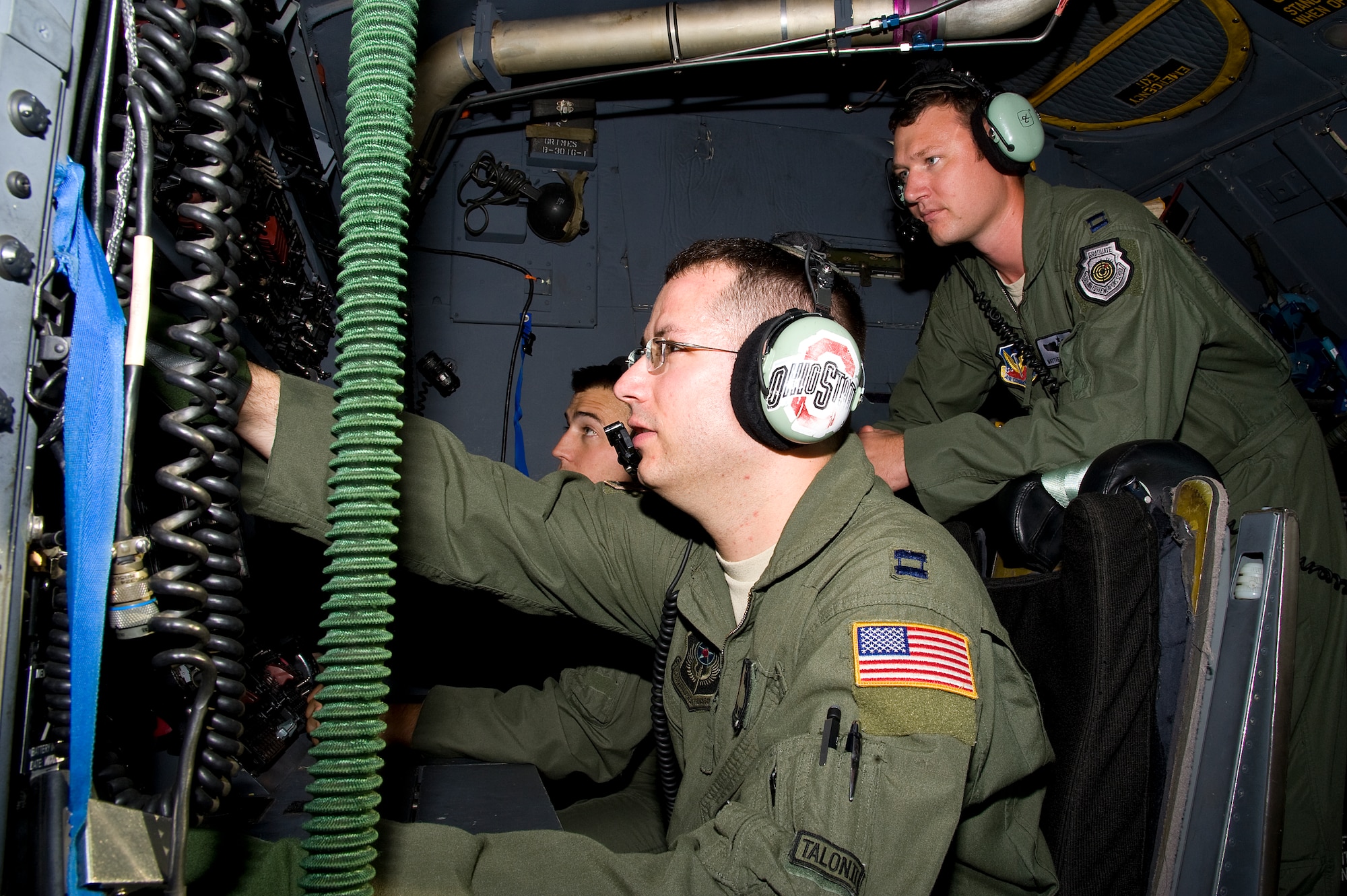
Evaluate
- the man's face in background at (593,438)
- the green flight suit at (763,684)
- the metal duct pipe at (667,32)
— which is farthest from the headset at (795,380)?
the metal duct pipe at (667,32)

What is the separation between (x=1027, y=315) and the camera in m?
2.37

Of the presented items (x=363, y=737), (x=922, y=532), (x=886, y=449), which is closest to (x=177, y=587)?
(x=363, y=737)

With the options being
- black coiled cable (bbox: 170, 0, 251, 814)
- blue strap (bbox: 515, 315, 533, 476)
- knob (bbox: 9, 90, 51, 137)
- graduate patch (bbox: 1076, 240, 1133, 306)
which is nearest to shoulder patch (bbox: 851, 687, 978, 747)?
black coiled cable (bbox: 170, 0, 251, 814)

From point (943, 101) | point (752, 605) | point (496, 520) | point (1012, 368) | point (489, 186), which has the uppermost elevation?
point (489, 186)

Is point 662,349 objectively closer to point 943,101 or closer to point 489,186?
point 943,101

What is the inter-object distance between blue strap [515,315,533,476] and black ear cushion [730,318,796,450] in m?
2.19

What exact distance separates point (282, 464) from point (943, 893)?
114 centimetres

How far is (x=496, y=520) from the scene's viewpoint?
1.44 m

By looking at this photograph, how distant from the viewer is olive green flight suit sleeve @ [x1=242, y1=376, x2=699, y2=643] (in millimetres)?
1135

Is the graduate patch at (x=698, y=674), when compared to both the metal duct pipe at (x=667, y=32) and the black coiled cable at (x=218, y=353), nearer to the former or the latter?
the black coiled cable at (x=218, y=353)

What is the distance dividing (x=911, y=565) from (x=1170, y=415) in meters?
1.27

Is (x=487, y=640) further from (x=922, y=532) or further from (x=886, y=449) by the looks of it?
(x=922, y=532)

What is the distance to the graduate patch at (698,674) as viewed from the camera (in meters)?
1.41

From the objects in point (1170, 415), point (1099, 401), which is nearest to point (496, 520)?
point (1099, 401)
